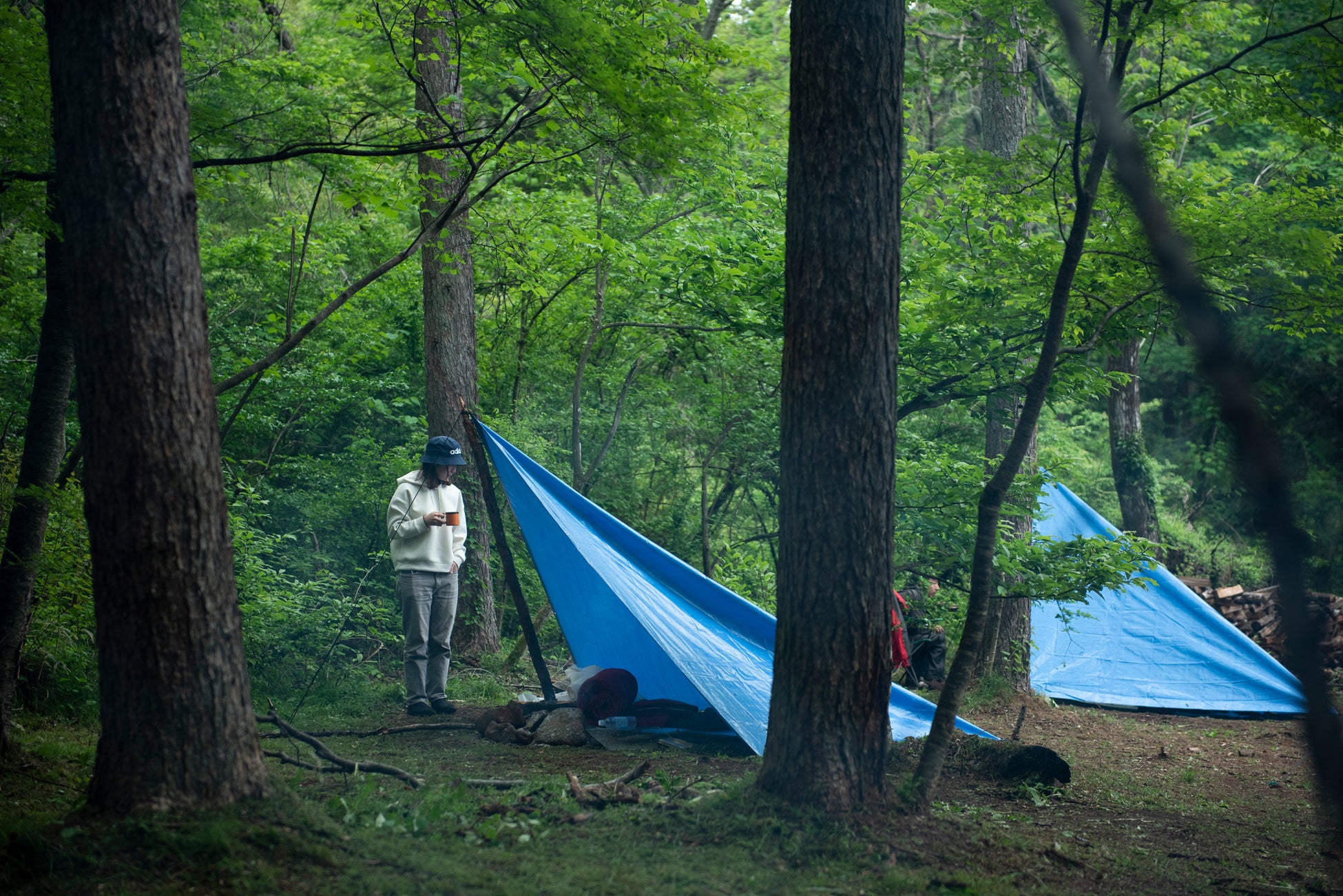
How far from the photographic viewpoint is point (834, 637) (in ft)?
9.22

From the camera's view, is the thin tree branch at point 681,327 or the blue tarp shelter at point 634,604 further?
the thin tree branch at point 681,327

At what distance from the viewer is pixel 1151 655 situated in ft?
22.1

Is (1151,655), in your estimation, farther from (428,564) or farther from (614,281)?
(428,564)

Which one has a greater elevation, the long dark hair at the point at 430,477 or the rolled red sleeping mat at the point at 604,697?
the long dark hair at the point at 430,477

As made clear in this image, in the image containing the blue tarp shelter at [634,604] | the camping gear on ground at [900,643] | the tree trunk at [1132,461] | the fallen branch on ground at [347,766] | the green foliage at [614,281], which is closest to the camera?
the fallen branch on ground at [347,766]

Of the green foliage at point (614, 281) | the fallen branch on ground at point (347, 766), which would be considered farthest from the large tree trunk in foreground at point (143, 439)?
the green foliage at point (614, 281)

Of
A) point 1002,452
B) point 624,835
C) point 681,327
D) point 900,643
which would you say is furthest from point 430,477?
Answer: point 1002,452

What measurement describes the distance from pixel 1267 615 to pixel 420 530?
7.19 meters

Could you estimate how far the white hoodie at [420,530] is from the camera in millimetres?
4617

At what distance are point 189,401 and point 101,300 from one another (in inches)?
12.6

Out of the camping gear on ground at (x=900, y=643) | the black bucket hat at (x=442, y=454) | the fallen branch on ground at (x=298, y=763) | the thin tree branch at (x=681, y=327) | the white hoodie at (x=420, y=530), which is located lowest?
the fallen branch on ground at (x=298, y=763)

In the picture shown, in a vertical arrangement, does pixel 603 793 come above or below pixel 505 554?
below

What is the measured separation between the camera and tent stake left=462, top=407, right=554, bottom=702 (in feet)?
14.9

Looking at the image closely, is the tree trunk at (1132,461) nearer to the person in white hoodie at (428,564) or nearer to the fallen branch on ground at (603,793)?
the person in white hoodie at (428,564)
